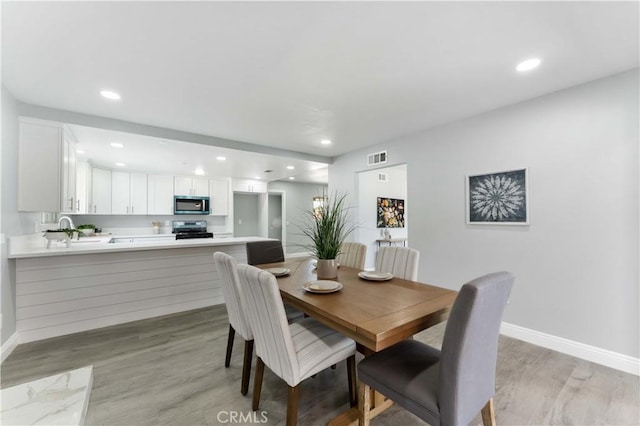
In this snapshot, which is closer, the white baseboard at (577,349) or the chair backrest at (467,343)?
the chair backrest at (467,343)

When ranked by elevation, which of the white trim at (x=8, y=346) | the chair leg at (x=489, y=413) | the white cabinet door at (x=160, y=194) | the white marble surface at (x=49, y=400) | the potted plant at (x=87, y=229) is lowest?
the white marble surface at (x=49, y=400)

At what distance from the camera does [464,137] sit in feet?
10.5

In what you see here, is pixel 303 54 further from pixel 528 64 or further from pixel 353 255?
pixel 353 255

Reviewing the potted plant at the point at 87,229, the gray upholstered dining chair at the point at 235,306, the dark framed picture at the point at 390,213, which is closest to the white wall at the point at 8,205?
the gray upholstered dining chair at the point at 235,306

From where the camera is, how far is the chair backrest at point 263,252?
3.05 m

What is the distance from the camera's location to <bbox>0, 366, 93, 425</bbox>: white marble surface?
1.59 metres

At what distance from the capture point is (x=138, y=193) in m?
5.70

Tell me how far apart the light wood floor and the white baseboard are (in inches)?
2.9

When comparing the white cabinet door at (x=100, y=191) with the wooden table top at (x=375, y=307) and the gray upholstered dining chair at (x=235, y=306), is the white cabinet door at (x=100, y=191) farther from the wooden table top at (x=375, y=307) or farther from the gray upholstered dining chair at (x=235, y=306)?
the wooden table top at (x=375, y=307)

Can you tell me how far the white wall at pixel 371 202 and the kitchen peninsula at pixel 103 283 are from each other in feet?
7.54

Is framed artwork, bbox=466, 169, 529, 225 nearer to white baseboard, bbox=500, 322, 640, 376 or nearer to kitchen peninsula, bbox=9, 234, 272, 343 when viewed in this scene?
white baseboard, bbox=500, 322, 640, 376

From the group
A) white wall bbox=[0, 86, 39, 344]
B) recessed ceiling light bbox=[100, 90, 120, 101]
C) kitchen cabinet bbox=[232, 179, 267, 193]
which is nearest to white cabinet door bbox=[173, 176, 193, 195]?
kitchen cabinet bbox=[232, 179, 267, 193]

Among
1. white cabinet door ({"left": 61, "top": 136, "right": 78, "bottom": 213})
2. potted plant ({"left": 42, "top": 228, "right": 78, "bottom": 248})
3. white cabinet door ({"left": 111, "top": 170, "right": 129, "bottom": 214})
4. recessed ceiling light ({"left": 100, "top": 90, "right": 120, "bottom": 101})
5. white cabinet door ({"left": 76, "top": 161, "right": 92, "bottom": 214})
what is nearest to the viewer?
recessed ceiling light ({"left": 100, "top": 90, "right": 120, "bottom": 101})

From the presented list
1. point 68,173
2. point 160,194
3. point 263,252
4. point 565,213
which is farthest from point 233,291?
point 160,194
